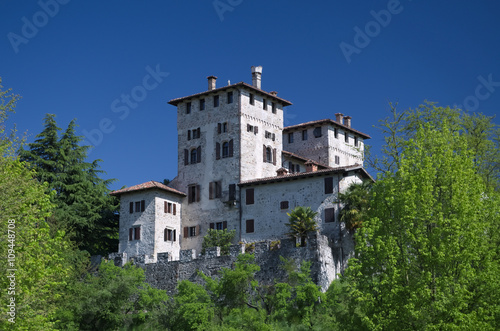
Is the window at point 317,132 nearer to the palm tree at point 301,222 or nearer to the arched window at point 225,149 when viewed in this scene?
the arched window at point 225,149

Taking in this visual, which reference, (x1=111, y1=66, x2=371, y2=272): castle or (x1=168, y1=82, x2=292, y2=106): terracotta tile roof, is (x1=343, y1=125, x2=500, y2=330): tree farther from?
(x1=168, y1=82, x2=292, y2=106): terracotta tile roof

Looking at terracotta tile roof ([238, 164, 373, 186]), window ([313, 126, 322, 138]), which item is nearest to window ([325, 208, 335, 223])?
terracotta tile roof ([238, 164, 373, 186])

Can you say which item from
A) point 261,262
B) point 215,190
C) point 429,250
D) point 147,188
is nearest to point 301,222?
point 261,262

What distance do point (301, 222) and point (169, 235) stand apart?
1208 cm

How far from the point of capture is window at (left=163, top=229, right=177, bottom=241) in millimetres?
58116

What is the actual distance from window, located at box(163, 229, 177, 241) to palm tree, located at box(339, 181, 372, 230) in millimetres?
14515

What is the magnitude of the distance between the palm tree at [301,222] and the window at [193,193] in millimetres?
10060

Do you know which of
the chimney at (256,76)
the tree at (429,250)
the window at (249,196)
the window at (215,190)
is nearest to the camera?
the tree at (429,250)

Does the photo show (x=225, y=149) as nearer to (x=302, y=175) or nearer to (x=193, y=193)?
(x=193, y=193)

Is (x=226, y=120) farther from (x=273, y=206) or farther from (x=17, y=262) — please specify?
(x=17, y=262)

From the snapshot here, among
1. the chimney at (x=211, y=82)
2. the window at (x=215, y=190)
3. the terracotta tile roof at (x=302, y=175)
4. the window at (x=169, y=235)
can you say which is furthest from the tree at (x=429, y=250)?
the chimney at (x=211, y=82)

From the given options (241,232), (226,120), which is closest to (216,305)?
(241,232)

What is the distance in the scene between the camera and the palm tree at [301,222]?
169 ft

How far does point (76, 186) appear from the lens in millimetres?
60688
